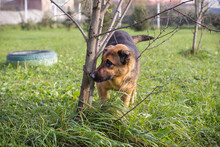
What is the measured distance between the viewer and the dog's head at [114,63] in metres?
2.70

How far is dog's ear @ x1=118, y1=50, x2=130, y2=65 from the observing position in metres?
2.73

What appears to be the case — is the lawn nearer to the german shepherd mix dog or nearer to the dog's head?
the german shepherd mix dog

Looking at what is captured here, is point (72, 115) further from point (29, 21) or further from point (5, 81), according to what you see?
point (29, 21)

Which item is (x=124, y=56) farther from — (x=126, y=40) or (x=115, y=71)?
(x=126, y=40)

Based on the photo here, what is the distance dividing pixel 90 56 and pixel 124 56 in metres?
0.55

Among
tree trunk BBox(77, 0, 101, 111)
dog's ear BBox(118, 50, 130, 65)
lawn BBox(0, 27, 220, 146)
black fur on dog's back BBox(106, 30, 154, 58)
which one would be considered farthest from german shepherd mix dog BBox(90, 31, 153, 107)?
black fur on dog's back BBox(106, 30, 154, 58)

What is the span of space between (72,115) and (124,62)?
1007mm

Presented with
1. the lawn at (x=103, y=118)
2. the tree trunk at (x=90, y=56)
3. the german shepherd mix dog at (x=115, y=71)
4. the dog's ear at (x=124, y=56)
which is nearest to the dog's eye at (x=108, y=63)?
the german shepherd mix dog at (x=115, y=71)

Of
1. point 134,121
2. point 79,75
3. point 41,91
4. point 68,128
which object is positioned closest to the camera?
A: point 68,128

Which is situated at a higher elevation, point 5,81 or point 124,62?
point 124,62

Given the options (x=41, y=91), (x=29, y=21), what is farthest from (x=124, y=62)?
(x=29, y=21)

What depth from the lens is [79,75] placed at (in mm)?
5270

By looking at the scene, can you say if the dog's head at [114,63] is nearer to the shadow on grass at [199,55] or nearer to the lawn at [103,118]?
the lawn at [103,118]

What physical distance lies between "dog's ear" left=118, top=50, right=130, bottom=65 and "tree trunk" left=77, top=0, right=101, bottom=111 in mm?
441
